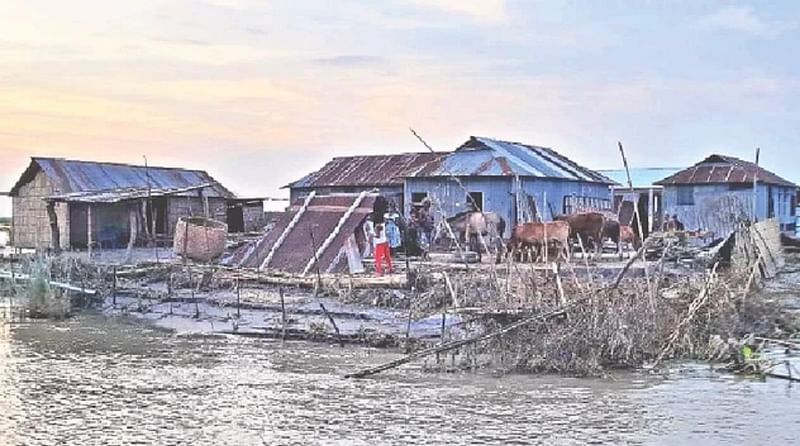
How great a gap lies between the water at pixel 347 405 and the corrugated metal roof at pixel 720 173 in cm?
2358

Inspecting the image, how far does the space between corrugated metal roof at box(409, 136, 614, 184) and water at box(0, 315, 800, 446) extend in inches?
679

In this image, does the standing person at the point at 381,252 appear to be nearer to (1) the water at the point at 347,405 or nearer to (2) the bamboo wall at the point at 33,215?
(1) the water at the point at 347,405

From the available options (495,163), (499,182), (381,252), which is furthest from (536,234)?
(495,163)

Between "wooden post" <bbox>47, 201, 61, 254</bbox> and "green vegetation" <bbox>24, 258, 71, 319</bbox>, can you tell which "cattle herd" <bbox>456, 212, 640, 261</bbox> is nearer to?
"green vegetation" <bbox>24, 258, 71, 319</bbox>

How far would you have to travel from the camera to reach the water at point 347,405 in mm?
9594

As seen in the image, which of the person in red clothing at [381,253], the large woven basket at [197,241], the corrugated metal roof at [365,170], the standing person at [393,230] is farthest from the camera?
the corrugated metal roof at [365,170]

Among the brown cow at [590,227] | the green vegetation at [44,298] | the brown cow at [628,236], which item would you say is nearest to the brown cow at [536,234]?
the brown cow at [590,227]

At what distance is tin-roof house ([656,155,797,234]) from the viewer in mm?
34781

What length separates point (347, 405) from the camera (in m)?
10.9

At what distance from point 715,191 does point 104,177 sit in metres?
22.7

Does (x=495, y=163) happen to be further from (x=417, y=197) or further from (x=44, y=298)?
(x=44, y=298)

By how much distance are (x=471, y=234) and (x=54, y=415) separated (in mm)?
15414

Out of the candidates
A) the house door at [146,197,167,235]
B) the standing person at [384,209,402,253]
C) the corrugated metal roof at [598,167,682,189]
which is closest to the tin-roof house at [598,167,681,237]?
the corrugated metal roof at [598,167,682,189]

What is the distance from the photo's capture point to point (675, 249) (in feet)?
79.3
